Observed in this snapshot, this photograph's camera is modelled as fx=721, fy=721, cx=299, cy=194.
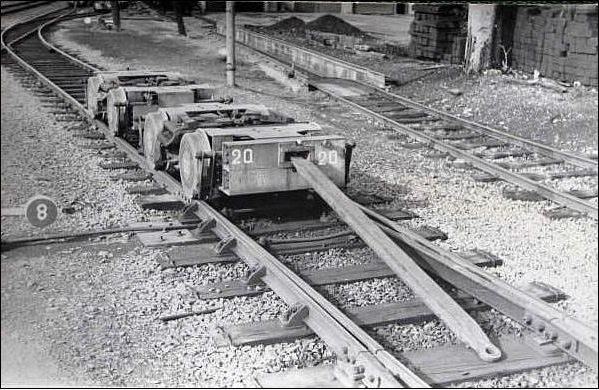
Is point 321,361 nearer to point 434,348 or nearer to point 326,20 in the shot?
point 434,348

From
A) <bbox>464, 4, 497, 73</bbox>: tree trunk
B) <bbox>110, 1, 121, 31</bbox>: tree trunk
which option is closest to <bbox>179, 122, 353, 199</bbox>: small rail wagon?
<bbox>464, 4, 497, 73</bbox>: tree trunk

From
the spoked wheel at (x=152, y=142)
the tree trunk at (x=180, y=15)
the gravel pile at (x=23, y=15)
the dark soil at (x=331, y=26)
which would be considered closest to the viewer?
the spoked wheel at (x=152, y=142)

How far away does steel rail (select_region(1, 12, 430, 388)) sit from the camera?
2.37m

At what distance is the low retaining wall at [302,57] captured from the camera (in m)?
4.80

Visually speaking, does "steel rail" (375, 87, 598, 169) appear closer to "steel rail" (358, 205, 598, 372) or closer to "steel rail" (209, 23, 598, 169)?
"steel rail" (209, 23, 598, 169)

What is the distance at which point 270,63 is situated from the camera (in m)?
4.90

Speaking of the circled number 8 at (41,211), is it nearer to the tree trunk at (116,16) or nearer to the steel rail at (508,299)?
the steel rail at (508,299)

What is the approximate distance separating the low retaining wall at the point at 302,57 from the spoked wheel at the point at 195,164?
117 centimetres

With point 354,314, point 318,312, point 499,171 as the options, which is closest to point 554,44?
point 499,171

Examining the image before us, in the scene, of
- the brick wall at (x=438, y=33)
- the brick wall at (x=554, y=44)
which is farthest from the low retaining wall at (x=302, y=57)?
the brick wall at (x=554, y=44)

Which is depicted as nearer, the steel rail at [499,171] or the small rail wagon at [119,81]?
the steel rail at [499,171]

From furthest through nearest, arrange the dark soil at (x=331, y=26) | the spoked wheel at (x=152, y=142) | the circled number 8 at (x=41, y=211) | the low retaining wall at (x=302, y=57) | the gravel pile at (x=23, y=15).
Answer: the gravel pile at (x=23, y=15)
the dark soil at (x=331, y=26)
the low retaining wall at (x=302, y=57)
the spoked wheel at (x=152, y=142)
the circled number 8 at (x=41, y=211)

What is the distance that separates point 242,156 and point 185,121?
2.30ft

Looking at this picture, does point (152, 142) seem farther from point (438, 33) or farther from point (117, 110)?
point (438, 33)
